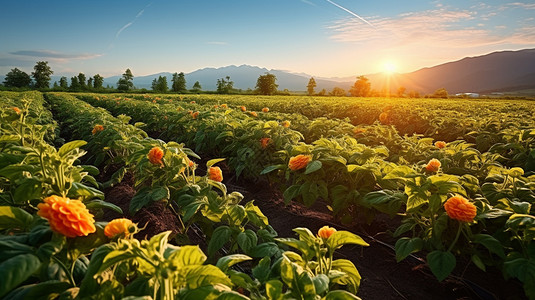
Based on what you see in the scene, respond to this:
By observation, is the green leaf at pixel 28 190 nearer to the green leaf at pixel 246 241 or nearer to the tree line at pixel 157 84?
the green leaf at pixel 246 241

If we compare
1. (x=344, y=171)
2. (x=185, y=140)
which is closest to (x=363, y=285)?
(x=344, y=171)

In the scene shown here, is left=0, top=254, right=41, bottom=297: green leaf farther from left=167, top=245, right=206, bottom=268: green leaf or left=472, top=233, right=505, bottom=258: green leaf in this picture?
left=472, top=233, right=505, bottom=258: green leaf

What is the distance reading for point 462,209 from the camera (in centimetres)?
201

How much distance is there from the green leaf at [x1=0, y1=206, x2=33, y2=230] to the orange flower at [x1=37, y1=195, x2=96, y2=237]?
0.24 metres

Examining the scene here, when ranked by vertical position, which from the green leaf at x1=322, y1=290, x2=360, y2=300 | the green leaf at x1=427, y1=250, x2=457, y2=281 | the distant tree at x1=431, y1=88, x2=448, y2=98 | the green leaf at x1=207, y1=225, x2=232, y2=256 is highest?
the distant tree at x1=431, y1=88, x2=448, y2=98

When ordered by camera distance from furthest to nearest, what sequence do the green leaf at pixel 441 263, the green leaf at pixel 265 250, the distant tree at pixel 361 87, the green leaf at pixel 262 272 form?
the distant tree at pixel 361 87 < the green leaf at pixel 441 263 < the green leaf at pixel 265 250 < the green leaf at pixel 262 272

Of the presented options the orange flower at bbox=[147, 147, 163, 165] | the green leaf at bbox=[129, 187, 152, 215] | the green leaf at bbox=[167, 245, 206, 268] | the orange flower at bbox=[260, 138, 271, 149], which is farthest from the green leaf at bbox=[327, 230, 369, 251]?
the orange flower at bbox=[260, 138, 271, 149]

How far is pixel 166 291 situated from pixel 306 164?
7.79 ft

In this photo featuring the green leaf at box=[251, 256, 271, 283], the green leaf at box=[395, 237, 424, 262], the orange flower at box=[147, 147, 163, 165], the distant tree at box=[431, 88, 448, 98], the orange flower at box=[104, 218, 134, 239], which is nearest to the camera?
the orange flower at box=[104, 218, 134, 239]

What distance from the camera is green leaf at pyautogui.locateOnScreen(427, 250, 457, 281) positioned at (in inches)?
83.6

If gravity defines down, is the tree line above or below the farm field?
above

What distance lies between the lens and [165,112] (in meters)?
8.35

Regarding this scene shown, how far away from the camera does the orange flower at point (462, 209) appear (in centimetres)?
200

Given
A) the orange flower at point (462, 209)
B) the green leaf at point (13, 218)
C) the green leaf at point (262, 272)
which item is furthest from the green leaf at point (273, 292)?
the orange flower at point (462, 209)
